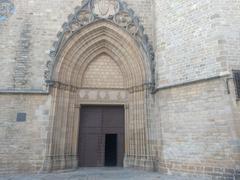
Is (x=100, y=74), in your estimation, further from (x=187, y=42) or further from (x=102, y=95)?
(x=187, y=42)

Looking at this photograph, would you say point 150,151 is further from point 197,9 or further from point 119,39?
point 197,9

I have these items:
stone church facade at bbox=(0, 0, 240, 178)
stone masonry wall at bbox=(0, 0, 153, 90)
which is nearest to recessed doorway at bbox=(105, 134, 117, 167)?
stone church facade at bbox=(0, 0, 240, 178)

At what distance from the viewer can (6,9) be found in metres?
7.54

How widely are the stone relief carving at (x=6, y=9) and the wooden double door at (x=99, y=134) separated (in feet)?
14.5

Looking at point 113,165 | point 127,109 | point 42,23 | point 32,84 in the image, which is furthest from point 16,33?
point 113,165

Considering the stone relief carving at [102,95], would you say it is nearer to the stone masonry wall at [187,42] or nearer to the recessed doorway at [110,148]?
the recessed doorway at [110,148]

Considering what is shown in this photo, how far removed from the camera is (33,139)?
6.64 meters

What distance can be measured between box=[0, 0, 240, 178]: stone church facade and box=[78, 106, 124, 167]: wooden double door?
0.13ft

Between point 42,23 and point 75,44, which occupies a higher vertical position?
point 42,23

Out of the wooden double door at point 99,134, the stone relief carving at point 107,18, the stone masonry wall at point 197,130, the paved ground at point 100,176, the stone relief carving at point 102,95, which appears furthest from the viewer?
the stone relief carving at point 102,95

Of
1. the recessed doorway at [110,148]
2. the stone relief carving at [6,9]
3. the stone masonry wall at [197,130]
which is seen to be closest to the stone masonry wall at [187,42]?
the stone masonry wall at [197,130]

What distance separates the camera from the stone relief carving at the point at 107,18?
7.37 metres

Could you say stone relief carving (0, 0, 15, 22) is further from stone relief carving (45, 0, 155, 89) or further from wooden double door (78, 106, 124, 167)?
wooden double door (78, 106, 124, 167)

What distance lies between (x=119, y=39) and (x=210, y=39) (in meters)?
3.31
